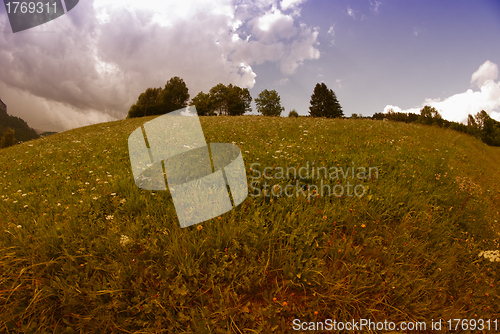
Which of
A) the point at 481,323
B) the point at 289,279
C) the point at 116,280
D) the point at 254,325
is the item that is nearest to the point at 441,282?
the point at 481,323

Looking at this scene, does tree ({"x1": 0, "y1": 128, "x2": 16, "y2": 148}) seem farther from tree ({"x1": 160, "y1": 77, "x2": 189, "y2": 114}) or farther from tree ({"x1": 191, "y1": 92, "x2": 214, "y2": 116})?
tree ({"x1": 191, "y1": 92, "x2": 214, "y2": 116})

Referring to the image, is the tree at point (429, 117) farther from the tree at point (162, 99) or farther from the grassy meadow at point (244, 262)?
the tree at point (162, 99)

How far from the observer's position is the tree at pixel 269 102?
152 feet

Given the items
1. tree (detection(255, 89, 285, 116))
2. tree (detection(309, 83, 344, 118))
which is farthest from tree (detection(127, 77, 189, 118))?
tree (detection(309, 83, 344, 118))

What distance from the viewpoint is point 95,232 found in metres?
2.91

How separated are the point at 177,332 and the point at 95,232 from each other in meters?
1.93

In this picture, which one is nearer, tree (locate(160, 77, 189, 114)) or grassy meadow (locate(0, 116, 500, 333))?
grassy meadow (locate(0, 116, 500, 333))

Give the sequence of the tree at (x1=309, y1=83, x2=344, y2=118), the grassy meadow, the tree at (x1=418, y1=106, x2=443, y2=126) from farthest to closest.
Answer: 1. the tree at (x1=309, y1=83, x2=344, y2=118)
2. the tree at (x1=418, y1=106, x2=443, y2=126)
3. the grassy meadow

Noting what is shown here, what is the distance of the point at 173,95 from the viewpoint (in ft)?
143

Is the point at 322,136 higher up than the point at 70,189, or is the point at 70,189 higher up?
the point at 322,136

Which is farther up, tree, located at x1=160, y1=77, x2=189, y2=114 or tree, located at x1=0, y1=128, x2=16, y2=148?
tree, located at x1=160, y1=77, x2=189, y2=114

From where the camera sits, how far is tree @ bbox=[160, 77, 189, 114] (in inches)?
1706

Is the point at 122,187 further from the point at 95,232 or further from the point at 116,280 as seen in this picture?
the point at 116,280

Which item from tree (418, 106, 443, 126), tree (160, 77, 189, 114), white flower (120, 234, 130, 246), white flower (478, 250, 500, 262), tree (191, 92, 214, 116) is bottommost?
white flower (478, 250, 500, 262)
